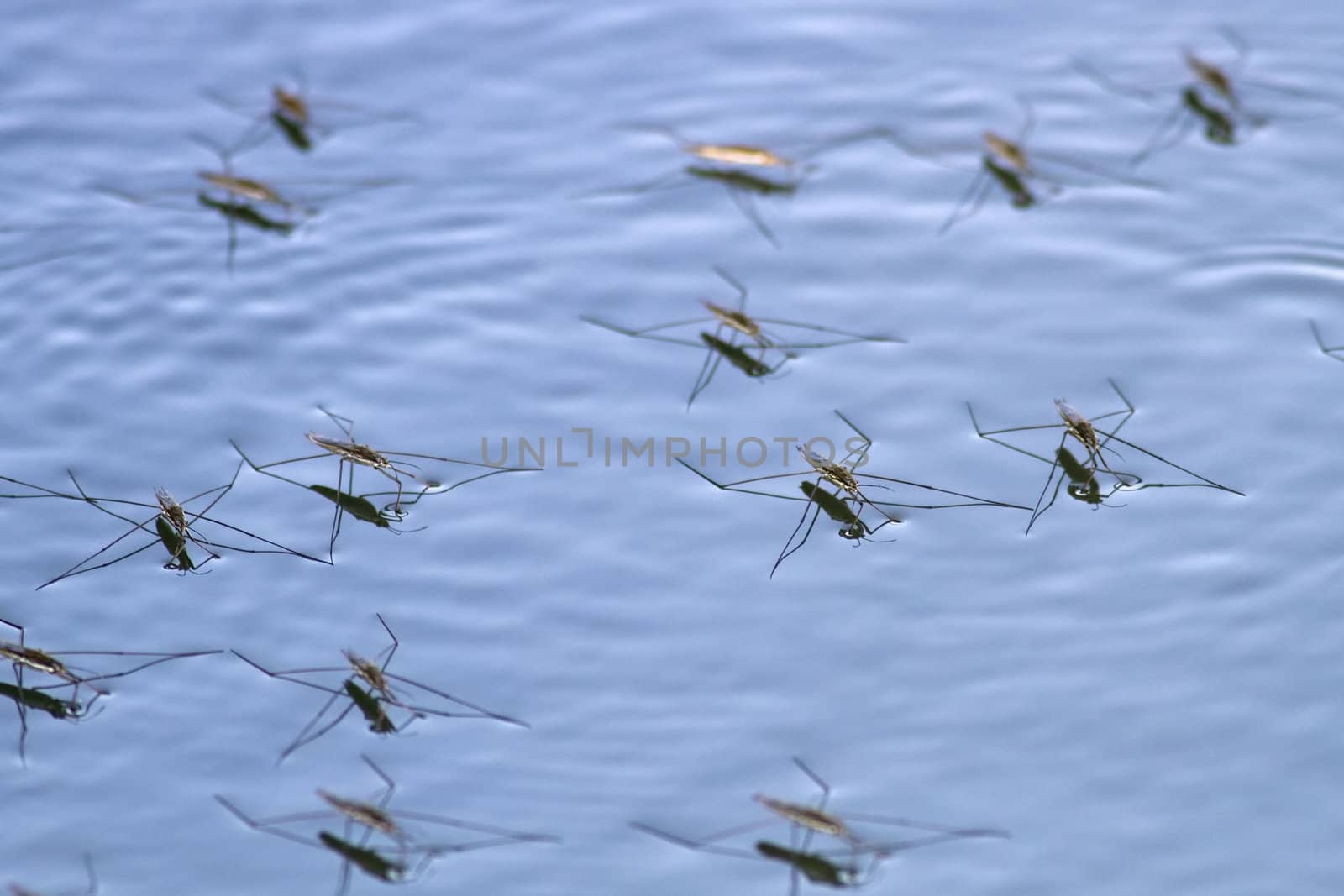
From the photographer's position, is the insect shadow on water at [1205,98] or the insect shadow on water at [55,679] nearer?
the insect shadow on water at [55,679]

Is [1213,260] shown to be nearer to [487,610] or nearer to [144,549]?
[487,610]

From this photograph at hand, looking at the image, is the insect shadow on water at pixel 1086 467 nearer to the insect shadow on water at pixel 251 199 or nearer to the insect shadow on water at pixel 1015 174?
the insect shadow on water at pixel 1015 174

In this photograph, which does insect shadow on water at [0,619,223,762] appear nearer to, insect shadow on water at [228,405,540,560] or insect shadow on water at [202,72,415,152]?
insect shadow on water at [228,405,540,560]

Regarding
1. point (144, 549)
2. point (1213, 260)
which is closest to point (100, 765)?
point (144, 549)

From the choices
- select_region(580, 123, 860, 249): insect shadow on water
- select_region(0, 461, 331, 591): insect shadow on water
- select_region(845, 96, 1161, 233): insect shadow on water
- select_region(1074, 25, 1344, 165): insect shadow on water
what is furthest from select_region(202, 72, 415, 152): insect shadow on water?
select_region(1074, 25, 1344, 165): insect shadow on water

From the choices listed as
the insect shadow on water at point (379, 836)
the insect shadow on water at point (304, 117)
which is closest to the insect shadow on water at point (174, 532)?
the insect shadow on water at point (379, 836)

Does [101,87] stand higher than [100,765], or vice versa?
[101,87]
